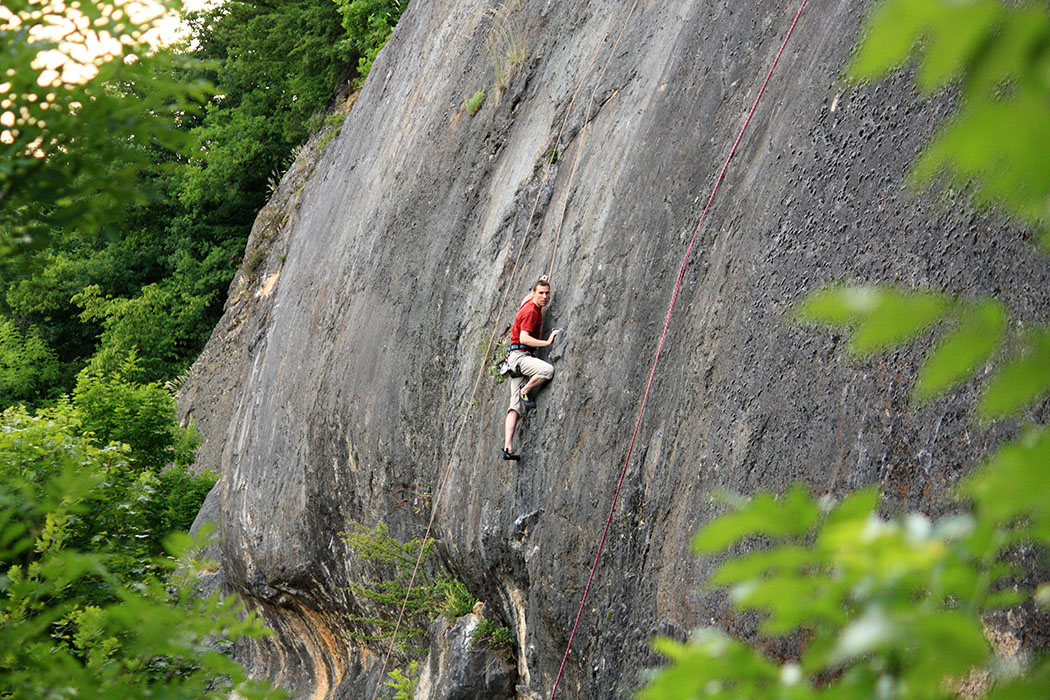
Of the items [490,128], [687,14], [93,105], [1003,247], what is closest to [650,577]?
[1003,247]

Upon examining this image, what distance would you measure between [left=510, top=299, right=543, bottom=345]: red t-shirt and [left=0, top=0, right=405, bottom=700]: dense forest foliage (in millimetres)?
2985

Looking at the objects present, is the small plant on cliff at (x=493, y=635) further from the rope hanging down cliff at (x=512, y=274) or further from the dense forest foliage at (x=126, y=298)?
the dense forest foliage at (x=126, y=298)

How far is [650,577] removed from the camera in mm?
5715

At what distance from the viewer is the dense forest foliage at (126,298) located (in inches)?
101

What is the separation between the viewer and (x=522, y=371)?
24.8 feet

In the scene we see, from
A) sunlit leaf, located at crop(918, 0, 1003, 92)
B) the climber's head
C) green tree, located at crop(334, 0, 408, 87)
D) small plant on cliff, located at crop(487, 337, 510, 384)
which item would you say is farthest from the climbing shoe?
green tree, located at crop(334, 0, 408, 87)

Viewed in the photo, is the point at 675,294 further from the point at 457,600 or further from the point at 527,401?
the point at 457,600

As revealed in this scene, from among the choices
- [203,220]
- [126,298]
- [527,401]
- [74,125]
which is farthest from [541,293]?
[126,298]

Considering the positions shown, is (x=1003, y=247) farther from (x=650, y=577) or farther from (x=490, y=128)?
(x=490, y=128)

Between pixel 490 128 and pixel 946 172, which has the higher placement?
pixel 490 128

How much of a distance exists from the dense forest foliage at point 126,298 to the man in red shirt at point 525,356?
270 cm

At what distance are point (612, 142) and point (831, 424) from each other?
165 inches

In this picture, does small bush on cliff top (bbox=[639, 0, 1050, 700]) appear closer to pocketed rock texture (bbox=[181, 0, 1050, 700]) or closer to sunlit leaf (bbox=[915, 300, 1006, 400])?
sunlit leaf (bbox=[915, 300, 1006, 400])

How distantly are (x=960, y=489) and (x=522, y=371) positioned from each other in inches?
258
